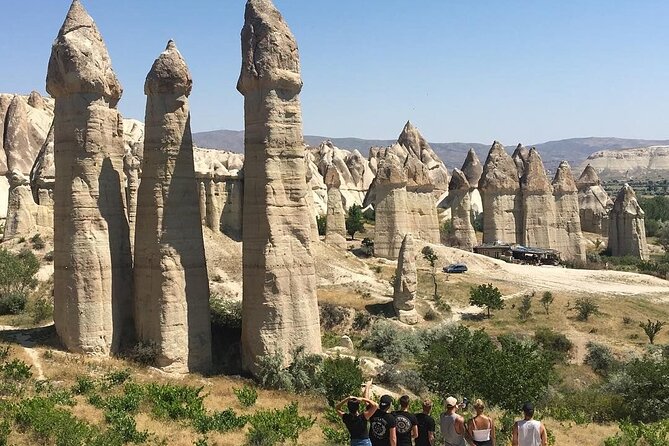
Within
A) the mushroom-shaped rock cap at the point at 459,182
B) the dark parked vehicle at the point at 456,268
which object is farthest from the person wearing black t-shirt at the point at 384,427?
the mushroom-shaped rock cap at the point at 459,182

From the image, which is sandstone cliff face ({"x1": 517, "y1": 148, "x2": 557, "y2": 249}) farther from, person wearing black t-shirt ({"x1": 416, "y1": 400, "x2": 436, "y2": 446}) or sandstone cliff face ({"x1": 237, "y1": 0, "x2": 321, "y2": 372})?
person wearing black t-shirt ({"x1": 416, "y1": 400, "x2": 436, "y2": 446})

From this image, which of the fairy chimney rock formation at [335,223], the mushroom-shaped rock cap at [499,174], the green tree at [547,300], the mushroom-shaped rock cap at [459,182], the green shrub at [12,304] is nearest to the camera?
the green shrub at [12,304]

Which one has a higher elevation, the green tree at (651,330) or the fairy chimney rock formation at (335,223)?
the fairy chimney rock formation at (335,223)

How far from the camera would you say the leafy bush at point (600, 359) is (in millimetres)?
28275

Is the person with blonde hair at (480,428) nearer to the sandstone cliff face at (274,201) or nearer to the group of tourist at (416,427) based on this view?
the group of tourist at (416,427)

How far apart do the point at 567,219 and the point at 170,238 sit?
42006 mm

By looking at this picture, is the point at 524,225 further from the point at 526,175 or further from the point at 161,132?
the point at 161,132

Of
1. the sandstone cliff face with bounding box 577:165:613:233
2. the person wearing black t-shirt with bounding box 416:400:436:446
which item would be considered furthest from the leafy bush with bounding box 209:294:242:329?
the sandstone cliff face with bounding box 577:165:613:233

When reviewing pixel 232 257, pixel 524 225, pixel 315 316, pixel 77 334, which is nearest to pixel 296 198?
pixel 315 316

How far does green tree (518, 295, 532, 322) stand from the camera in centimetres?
3516

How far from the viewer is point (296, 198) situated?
68.5 ft

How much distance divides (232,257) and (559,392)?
19696mm

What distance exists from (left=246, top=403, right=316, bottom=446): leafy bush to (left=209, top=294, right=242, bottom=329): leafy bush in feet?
28.1

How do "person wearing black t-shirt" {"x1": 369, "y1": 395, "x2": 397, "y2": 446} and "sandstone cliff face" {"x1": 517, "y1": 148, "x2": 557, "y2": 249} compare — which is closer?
"person wearing black t-shirt" {"x1": 369, "y1": 395, "x2": 397, "y2": 446}
